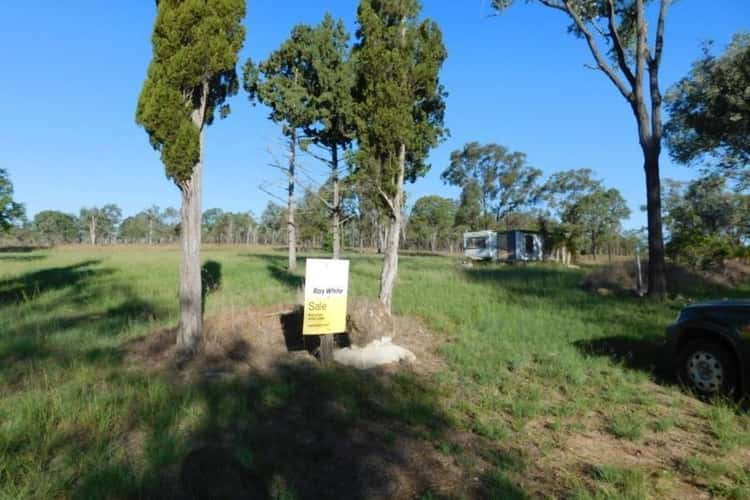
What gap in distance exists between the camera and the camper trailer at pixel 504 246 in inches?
1430

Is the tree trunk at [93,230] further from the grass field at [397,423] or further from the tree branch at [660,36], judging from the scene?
the tree branch at [660,36]

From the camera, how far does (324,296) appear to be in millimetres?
6191

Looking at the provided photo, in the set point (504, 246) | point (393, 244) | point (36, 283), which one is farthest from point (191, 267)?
point (504, 246)

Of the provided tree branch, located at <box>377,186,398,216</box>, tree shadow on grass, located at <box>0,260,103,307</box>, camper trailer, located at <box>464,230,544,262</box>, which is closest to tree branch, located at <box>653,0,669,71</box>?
tree branch, located at <box>377,186,398,216</box>

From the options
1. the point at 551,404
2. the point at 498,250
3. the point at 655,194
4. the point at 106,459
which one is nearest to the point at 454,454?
the point at 551,404

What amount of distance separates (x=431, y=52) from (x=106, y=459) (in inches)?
403

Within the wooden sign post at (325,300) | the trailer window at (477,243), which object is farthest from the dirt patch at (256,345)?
the trailer window at (477,243)

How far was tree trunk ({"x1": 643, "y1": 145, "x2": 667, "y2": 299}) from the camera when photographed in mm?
11898

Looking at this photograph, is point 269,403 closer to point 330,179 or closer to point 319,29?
point 330,179

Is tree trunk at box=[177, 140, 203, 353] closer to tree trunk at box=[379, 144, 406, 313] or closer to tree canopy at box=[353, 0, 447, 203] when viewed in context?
tree trunk at box=[379, 144, 406, 313]

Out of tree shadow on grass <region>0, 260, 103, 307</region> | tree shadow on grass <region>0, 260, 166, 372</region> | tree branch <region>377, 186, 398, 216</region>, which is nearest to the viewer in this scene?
tree shadow on grass <region>0, 260, 166, 372</region>

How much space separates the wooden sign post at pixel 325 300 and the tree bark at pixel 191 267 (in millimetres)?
1646

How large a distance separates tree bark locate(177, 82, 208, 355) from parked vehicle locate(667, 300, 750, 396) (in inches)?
250

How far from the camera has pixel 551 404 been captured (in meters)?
5.03
